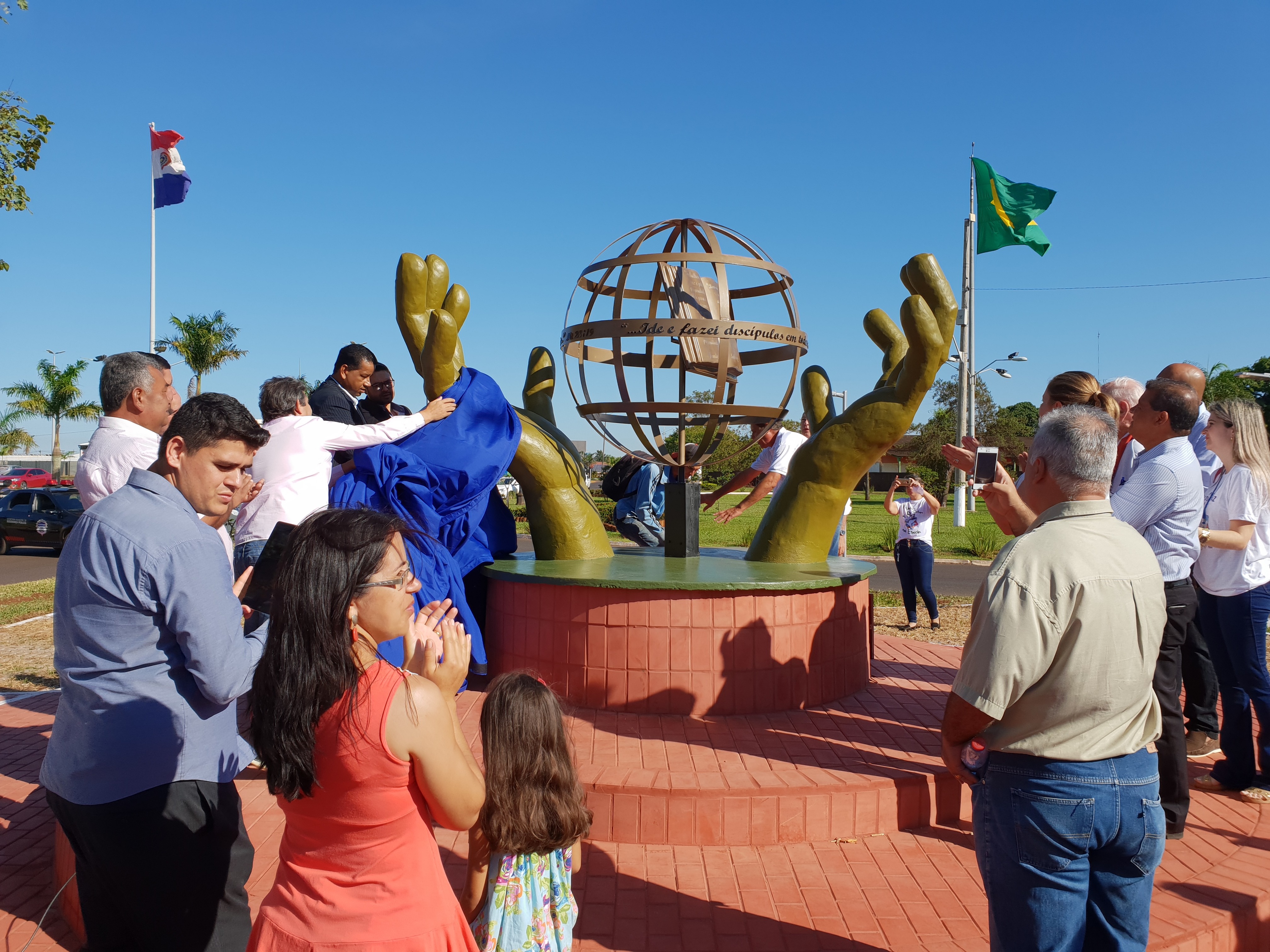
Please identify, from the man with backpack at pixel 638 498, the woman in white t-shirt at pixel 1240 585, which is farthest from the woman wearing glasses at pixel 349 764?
the man with backpack at pixel 638 498

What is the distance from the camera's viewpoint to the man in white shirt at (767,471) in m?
6.24

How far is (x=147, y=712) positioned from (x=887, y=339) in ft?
16.0

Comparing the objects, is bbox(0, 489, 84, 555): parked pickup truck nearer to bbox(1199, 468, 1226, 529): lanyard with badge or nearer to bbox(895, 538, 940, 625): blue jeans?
bbox(895, 538, 940, 625): blue jeans

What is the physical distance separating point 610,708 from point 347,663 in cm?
307

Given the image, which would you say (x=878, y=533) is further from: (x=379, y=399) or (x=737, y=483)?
(x=379, y=399)

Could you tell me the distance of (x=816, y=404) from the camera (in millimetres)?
5930


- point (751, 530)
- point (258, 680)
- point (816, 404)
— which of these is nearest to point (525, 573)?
point (816, 404)

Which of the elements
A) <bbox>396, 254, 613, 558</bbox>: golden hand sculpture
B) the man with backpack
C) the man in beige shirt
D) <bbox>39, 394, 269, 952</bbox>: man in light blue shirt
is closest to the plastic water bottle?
the man in beige shirt

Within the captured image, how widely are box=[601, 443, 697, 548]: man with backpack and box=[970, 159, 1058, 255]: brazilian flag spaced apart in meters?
14.7

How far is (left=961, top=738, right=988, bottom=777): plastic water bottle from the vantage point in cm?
216

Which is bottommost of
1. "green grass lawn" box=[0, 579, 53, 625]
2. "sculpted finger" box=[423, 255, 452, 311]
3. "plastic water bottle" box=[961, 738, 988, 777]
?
"green grass lawn" box=[0, 579, 53, 625]

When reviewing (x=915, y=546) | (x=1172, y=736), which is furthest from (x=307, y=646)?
(x=915, y=546)

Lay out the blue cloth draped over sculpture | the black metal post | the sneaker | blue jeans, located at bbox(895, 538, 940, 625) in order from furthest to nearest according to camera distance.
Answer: blue jeans, located at bbox(895, 538, 940, 625), the black metal post, the blue cloth draped over sculpture, the sneaker

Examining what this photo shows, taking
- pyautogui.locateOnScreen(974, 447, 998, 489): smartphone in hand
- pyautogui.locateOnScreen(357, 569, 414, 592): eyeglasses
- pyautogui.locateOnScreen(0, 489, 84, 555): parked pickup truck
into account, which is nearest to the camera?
pyautogui.locateOnScreen(357, 569, 414, 592): eyeglasses
